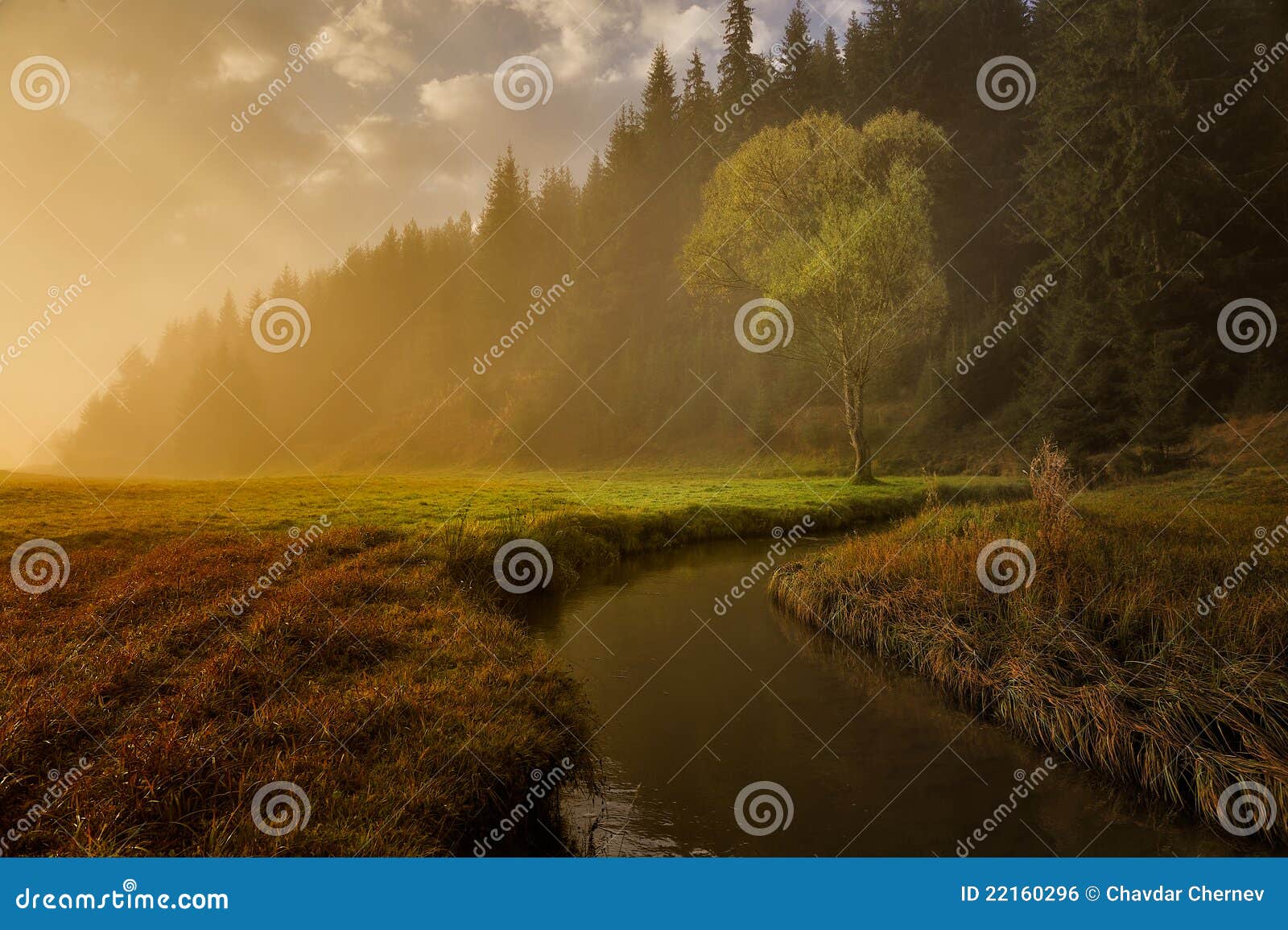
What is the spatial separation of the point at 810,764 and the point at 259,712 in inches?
244

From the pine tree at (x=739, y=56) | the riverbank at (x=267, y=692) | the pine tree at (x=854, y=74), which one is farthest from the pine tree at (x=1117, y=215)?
the riverbank at (x=267, y=692)

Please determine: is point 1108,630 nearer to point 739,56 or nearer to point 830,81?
point 830,81

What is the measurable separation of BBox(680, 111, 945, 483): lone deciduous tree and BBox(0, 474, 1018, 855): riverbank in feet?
65.8

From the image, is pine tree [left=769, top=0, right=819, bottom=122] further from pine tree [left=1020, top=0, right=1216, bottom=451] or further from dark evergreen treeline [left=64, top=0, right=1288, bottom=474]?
pine tree [left=1020, top=0, right=1216, bottom=451]

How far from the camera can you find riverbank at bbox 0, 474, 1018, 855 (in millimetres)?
4945

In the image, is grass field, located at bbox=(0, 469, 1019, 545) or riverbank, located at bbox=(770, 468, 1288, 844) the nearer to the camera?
riverbank, located at bbox=(770, 468, 1288, 844)

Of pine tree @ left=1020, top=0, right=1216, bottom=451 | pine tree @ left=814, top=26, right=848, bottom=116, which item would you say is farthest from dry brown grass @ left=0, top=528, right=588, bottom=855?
pine tree @ left=814, top=26, right=848, bottom=116

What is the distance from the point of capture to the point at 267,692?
722cm

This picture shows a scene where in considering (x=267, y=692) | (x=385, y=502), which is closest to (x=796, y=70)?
(x=385, y=502)

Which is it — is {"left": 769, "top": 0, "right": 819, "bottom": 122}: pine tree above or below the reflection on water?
above

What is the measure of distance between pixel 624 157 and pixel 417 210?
1285 inches

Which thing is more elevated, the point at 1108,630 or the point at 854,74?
the point at 854,74

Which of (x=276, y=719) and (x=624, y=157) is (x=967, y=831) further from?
(x=624, y=157)

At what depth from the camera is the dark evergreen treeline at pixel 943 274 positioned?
29516 mm
